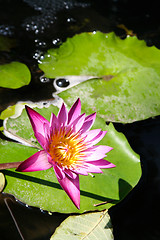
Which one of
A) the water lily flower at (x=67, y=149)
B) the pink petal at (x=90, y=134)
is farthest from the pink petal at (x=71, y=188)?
the pink petal at (x=90, y=134)

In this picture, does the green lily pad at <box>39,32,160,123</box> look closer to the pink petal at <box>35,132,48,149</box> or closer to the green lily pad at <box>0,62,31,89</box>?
the green lily pad at <box>0,62,31,89</box>

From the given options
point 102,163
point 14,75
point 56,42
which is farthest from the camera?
point 56,42

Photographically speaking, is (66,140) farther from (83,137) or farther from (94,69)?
(94,69)

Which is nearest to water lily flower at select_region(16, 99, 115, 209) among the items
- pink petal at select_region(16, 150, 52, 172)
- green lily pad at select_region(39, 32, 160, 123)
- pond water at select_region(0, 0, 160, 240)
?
pink petal at select_region(16, 150, 52, 172)

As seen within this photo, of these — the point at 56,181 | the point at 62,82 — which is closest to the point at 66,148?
the point at 56,181

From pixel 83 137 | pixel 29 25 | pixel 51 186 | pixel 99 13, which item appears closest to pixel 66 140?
pixel 83 137

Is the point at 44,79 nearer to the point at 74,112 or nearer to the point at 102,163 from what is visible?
the point at 74,112

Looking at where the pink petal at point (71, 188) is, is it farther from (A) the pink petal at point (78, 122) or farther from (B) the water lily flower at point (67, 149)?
(A) the pink petal at point (78, 122)
